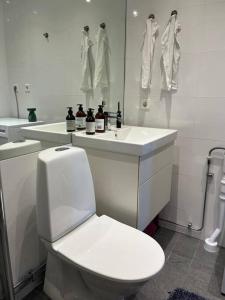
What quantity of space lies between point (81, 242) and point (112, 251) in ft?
0.57

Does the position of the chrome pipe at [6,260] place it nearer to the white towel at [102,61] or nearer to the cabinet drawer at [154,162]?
the cabinet drawer at [154,162]

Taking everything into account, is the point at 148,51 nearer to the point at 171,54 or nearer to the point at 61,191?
the point at 171,54

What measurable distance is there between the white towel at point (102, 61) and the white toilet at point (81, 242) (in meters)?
0.92

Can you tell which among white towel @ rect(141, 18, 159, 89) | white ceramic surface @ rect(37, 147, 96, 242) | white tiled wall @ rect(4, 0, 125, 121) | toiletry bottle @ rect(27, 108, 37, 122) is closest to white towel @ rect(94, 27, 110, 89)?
white tiled wall @ rect(4, 0, 125, 121)

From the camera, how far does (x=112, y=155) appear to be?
1.41 m

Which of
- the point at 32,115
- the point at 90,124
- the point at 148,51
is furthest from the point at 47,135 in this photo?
the point at 148,51

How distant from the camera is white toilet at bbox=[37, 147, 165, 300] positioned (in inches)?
39.8

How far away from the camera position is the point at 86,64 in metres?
1.93

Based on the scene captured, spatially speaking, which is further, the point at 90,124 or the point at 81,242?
the point at 90,124

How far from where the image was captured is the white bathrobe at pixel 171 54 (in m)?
1.67

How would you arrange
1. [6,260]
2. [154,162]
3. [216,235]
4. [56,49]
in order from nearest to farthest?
1. [6,260]
2. [154,162]
3. [216,235]
4. [56,49]

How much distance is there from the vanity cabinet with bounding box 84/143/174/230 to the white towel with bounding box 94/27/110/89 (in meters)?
0.74

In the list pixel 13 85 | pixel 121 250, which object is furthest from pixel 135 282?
pixel 13 85

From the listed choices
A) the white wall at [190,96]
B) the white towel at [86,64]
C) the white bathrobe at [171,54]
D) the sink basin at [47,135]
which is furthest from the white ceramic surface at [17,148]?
the white bathrobe at [171,54]
